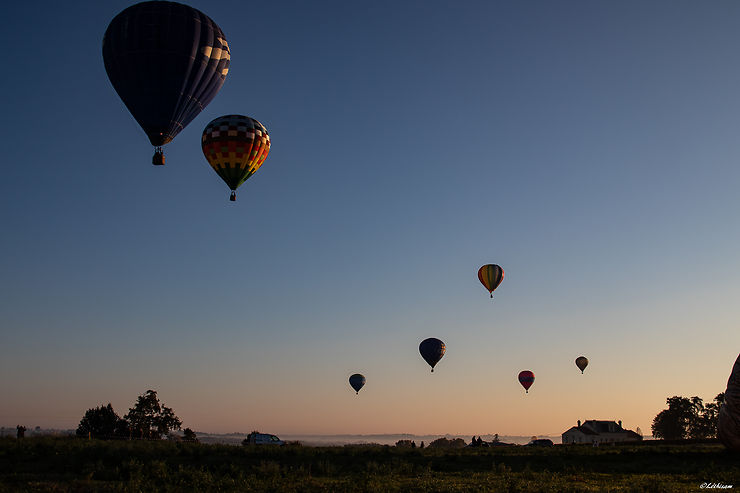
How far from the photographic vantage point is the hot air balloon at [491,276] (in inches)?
2667

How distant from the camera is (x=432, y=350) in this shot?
250 ft

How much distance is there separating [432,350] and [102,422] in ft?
174

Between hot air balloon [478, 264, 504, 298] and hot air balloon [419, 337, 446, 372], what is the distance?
11.9 meters

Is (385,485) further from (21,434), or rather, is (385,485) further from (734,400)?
(21,434)

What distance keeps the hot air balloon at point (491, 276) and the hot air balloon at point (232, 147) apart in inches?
1281

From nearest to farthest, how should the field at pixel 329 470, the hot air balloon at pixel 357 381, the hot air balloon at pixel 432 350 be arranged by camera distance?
the field at pixel 329 470 → the hot air balloon at pixel 432 350 → the hot air balloon at pixel 357 381

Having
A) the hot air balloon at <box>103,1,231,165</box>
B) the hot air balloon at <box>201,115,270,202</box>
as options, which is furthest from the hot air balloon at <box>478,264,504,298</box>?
the hot air balloon at <box>103,1,231,165</box>

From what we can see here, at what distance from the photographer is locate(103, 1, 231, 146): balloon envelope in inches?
1451

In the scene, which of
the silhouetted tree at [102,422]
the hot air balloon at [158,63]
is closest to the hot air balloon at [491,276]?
the hot air balloon at [158,63]

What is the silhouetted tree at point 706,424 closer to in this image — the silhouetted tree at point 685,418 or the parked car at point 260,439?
the silhouetted tree at point 685,418

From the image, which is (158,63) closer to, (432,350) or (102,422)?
(432,350)

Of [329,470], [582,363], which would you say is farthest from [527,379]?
[329,470]

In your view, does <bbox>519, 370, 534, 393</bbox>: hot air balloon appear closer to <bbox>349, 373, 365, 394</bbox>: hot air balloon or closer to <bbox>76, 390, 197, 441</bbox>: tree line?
<bbox>349, 373, 365, 394</bbox>: hot air balloon

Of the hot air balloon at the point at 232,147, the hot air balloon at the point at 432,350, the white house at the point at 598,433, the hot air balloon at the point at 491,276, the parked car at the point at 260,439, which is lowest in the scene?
the white house at the point at 598,433
